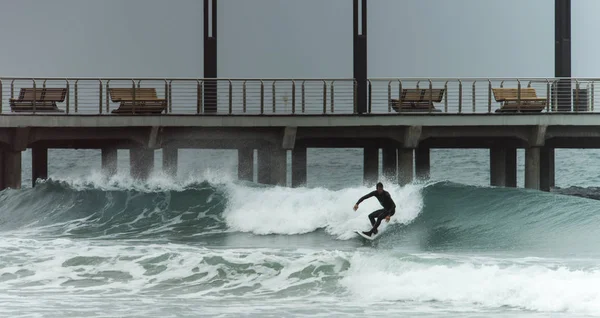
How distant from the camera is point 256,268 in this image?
62.5 ft

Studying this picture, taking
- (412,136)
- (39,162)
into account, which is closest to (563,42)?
(412,136)

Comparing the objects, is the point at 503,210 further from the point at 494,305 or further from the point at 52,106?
the point at 52,106

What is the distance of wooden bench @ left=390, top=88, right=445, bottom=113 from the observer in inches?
1211

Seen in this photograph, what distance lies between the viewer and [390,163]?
110 feet

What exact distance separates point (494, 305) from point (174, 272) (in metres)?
5.93

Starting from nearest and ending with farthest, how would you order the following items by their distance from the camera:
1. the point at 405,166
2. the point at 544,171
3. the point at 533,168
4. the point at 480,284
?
the point at 480,284 < the point at 405,166 < the point at 533,168 < the point at 544,171

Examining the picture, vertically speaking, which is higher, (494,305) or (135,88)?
(135,88)

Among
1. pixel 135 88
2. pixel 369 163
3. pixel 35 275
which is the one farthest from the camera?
pixel 369 163

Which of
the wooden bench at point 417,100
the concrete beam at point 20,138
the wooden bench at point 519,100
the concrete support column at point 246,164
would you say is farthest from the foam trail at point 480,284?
the concrete support column at point 246,164

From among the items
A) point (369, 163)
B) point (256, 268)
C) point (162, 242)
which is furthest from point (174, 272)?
point (369, 163)

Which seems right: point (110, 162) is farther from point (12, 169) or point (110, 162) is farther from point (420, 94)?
point (420, 94)

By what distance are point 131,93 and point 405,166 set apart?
25.5 feet

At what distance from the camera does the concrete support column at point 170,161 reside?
1249 inches

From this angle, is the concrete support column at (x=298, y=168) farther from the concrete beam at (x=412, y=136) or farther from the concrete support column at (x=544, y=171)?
the concrete support column at (x=544, y=171)
